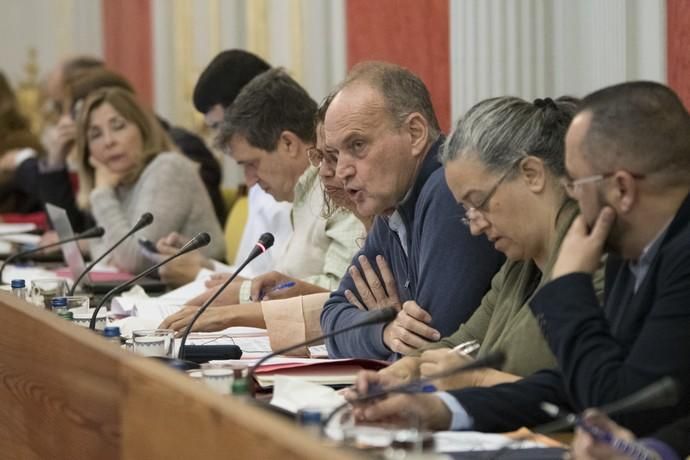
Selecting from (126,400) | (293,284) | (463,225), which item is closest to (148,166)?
(293,284)

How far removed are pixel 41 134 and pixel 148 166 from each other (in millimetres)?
4983

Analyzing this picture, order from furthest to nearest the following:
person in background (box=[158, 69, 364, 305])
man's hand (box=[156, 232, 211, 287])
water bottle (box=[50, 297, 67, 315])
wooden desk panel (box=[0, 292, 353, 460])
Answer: man's hand (box=[156, 232, 211, 287])
person in background (box=[158, 69, 364, 305])
water bottle (box=[50, 297, 67, 315])
wooden desk panel (box=[0, 292, 353, 460])

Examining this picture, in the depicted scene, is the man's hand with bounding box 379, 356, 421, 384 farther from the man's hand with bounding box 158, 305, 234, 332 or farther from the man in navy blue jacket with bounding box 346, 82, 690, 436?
the man's hand with bounding box 158, 305, 234, 332

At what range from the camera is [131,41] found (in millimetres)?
10953

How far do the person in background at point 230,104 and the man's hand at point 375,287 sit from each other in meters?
1.45

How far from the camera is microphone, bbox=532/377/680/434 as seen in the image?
2090 millimetres

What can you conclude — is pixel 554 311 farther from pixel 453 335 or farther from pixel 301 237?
pixel 301 237

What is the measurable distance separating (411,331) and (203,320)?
825 mm

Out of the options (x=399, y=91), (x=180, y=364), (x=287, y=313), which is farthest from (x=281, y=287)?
(x=180, y=364)

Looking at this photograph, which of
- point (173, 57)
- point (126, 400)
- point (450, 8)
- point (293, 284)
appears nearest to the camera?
point (126, 400)

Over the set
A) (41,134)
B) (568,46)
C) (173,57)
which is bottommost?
(41,134)

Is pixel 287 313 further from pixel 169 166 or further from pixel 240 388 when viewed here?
pixel 169 166

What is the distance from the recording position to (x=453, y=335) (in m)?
3.26

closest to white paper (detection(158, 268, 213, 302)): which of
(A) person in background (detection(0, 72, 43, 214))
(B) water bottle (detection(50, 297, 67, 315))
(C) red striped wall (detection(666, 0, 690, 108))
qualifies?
(B) water bottle (detection(50, 297, 67, 315))
